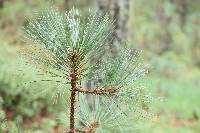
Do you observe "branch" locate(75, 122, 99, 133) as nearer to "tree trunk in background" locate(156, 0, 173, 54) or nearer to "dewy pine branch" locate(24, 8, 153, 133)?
"dewy pine branch" locate(24, 8, 153, 133)

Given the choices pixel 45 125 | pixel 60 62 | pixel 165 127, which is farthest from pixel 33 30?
pixel 165 127

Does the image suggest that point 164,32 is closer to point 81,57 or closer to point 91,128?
point 91,128

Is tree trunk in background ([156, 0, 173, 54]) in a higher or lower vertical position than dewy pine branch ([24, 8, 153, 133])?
higher

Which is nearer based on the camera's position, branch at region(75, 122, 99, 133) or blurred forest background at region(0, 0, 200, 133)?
branch at region(75, 122, 99, 133)

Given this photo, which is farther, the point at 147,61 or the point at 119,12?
the point at 147,61

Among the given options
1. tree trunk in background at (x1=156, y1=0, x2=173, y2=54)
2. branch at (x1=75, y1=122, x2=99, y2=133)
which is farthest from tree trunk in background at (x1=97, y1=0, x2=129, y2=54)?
tree trunk in background at (x1=156, y1=0, x2=173, y2=54)

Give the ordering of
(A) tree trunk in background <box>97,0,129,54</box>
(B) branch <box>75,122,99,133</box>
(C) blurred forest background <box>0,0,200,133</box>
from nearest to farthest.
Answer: (B) branch <box>75,122,99,133</box>, (A) tree trunk in background <box>97,0,129,54</box>, (C) blurred forest background <box>0,0,200,133</box>

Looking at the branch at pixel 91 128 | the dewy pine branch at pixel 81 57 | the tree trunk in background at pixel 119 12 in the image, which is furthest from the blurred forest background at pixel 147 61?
the branch at pixel 91 128

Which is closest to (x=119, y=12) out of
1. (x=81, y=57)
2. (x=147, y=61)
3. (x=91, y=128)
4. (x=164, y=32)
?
(x=91, y=128)

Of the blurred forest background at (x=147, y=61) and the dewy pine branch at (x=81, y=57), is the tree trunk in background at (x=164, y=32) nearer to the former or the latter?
the blurred forest background at (x=147, y=61)
